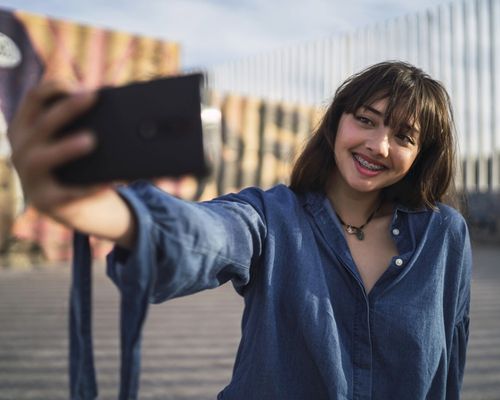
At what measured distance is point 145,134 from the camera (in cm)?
58

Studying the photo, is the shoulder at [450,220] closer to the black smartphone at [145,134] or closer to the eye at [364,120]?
the eye at [364,120]

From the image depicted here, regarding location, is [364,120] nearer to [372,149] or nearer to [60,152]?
[372,149]

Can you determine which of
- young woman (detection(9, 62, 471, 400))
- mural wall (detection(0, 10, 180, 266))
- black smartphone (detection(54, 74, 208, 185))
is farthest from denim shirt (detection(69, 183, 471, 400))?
mural wall (detection(0, 10, 180, 266))

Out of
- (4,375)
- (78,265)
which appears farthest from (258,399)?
(4,375)

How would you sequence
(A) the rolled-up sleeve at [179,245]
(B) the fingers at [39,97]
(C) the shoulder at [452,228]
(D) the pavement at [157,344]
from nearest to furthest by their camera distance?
(B) the fingers at [39,97] < (A) the rolled-up sleeve at [179,245] < (C) the shoulder at [452,228] < (D) the pavement at [157,344]

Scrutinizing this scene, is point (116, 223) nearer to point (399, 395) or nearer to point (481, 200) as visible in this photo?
point (399, 395)

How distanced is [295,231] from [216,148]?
54 centimetres

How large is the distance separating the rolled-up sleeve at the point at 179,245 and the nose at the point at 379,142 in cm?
38

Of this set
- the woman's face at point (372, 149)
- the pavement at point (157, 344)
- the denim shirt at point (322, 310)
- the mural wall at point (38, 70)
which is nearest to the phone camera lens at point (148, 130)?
the denim shirt at point (322, 310)

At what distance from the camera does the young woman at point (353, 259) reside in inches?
41.8

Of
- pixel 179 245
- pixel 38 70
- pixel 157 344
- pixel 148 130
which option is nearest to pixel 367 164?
pixel 179 245

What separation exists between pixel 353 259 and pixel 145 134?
0.73 m

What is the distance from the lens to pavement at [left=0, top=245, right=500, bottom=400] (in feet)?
8.22

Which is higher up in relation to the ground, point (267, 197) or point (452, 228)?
point (267, 197)
